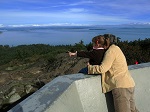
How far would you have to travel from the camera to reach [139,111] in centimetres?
566

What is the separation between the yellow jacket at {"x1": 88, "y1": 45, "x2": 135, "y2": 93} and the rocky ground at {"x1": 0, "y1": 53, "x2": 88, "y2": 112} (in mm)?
2359

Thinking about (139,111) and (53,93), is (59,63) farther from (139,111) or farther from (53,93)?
(53,93)

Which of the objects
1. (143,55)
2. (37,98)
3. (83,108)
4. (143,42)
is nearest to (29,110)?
(37,98)

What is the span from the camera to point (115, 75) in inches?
186

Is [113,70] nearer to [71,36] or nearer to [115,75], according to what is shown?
[115,75]

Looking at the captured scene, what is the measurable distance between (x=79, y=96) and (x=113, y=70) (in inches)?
24.1

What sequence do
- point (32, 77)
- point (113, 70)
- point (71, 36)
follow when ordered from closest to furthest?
point (113, 70) → point (32, 77) → point (71, 36)

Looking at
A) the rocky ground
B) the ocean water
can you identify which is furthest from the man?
the ocean water

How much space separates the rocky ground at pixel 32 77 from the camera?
6.62m

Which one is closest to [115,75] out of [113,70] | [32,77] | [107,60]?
[113,70]

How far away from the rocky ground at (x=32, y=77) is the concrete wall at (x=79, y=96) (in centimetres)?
211

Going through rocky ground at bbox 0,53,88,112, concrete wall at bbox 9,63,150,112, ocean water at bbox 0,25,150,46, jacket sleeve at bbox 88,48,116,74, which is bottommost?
ocean water at bbox 0,25,150,46

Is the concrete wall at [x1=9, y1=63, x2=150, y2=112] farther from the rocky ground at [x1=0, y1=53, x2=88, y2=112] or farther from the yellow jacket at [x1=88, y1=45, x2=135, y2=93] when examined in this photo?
the rocky ground at [x1=0, y1=53, x2=88, y2=112]

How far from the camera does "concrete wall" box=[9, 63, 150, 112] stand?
11.9ft
